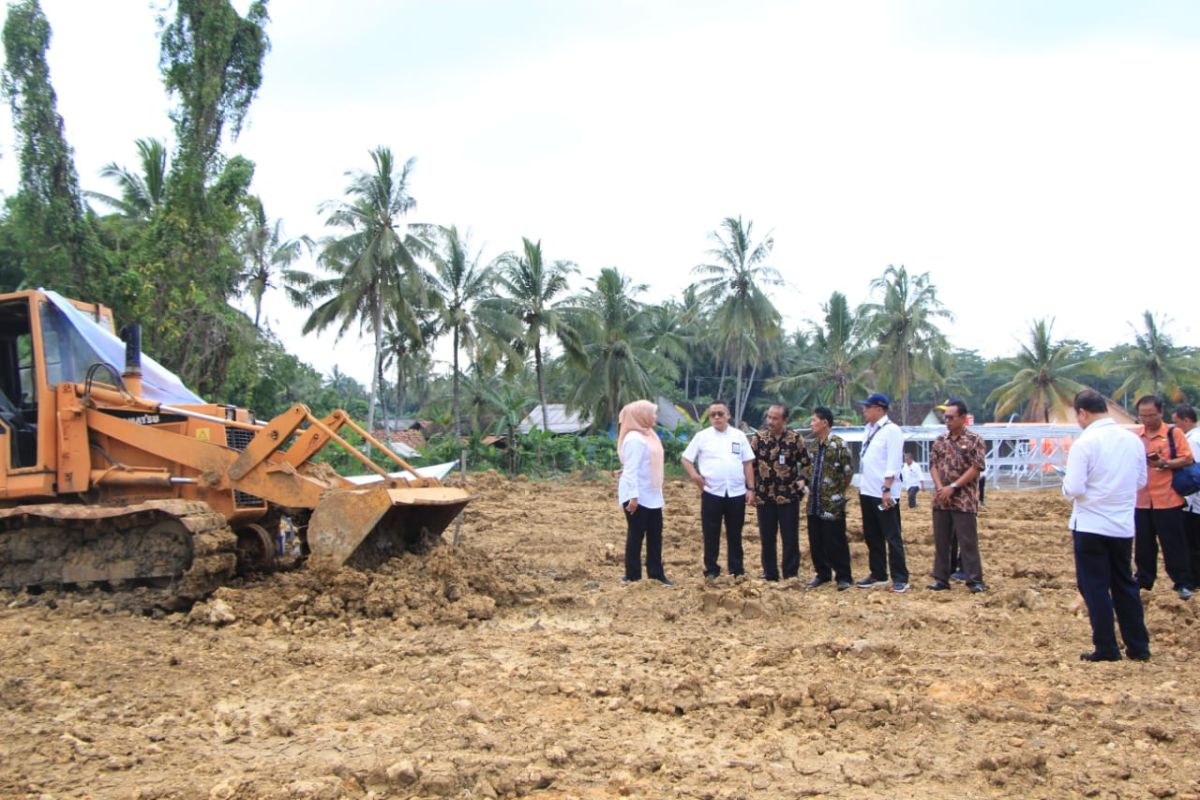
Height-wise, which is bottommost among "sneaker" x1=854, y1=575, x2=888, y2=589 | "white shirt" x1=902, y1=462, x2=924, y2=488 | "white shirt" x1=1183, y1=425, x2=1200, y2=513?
"sneaker" x1=854, y1=575, x2=888, y2=589

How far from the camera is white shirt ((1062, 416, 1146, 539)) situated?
17.8 ft

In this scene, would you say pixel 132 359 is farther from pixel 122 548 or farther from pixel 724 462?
pixel 724 462

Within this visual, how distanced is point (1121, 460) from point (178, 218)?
19359mm

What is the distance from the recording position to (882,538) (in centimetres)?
814

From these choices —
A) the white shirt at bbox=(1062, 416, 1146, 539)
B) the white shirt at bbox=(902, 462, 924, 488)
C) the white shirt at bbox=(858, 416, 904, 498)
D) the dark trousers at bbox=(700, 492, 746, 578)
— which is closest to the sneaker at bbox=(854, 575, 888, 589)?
the white shirt at bbox=(858, 416, 904, 498)

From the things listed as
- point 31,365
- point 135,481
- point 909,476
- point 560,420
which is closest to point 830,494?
point 135,481

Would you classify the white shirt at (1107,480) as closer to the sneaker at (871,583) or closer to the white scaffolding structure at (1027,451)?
the sneaker at (871,583)

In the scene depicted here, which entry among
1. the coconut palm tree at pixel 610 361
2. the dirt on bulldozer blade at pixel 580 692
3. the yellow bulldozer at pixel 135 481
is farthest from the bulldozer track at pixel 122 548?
the coconut palm tree at pixel 610 361

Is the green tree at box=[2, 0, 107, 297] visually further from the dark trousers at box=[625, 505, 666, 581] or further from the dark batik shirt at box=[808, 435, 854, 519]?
the dark batik shirt at box=[808, 435, 854, 519]

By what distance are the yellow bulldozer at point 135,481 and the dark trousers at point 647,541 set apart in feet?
4.95

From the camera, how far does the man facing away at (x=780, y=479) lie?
8.14 m

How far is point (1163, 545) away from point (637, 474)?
3.99m

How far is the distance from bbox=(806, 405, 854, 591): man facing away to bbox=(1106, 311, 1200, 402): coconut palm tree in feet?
145

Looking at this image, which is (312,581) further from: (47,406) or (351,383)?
(351,383)
